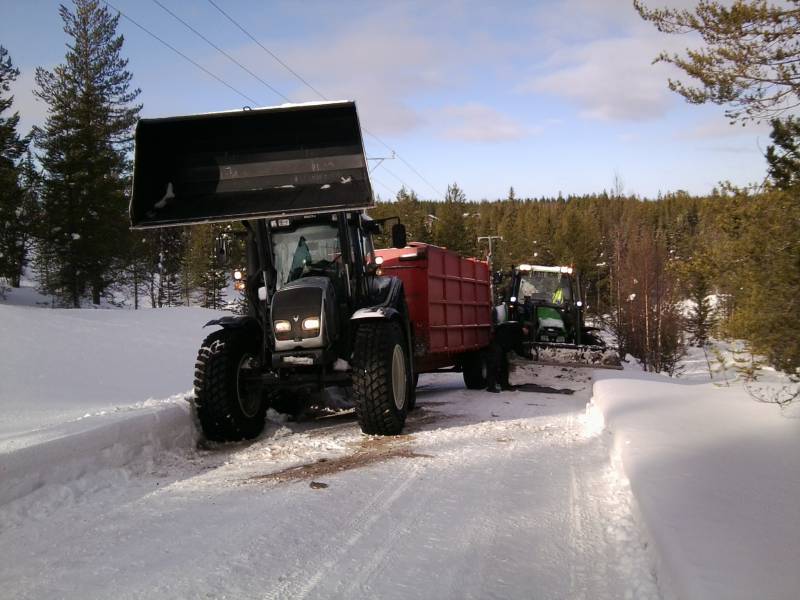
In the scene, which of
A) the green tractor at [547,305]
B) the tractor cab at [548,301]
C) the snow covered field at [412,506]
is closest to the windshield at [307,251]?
the snow covered field at [412,506]

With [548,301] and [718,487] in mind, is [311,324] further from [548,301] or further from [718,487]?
[548,301]

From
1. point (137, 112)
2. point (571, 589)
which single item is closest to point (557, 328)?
point (571, 589)

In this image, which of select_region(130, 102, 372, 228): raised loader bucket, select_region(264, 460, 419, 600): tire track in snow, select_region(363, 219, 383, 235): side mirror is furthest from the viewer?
select_region(363, 219, 383, 235): side mirror

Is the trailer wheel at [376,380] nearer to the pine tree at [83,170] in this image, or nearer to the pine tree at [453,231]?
the pine tree at [83,170]

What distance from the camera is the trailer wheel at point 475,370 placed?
14.4 m

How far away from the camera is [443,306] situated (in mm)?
12414

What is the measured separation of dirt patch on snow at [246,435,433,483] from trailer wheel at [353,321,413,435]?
21 centimetres

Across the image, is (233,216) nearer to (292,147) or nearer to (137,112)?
(292,147)

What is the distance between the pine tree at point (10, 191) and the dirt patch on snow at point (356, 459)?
24116 mm

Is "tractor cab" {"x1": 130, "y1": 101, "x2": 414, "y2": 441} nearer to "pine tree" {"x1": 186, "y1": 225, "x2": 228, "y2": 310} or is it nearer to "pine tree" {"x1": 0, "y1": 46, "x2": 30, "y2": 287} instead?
"pine tree" {"x1": 0, "y1": 46, "x2": 30, "y2": 287}

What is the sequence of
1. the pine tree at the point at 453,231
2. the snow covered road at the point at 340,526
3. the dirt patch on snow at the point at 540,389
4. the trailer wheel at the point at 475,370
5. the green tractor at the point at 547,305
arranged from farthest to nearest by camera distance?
the pine tree at the point at 453,231
the green tractor at the point at 547,305
the trailer wheel at the point at 475,370
the dirt patch on snow at the point at 540,389
the snow covered road at the point at 340,526

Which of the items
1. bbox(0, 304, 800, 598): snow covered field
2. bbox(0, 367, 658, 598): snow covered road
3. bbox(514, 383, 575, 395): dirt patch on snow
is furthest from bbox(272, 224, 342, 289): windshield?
bbox(514, 383, 575, 395): dirt patch on snow

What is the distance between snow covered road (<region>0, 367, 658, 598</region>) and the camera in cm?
375

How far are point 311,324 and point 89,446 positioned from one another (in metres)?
2.67
